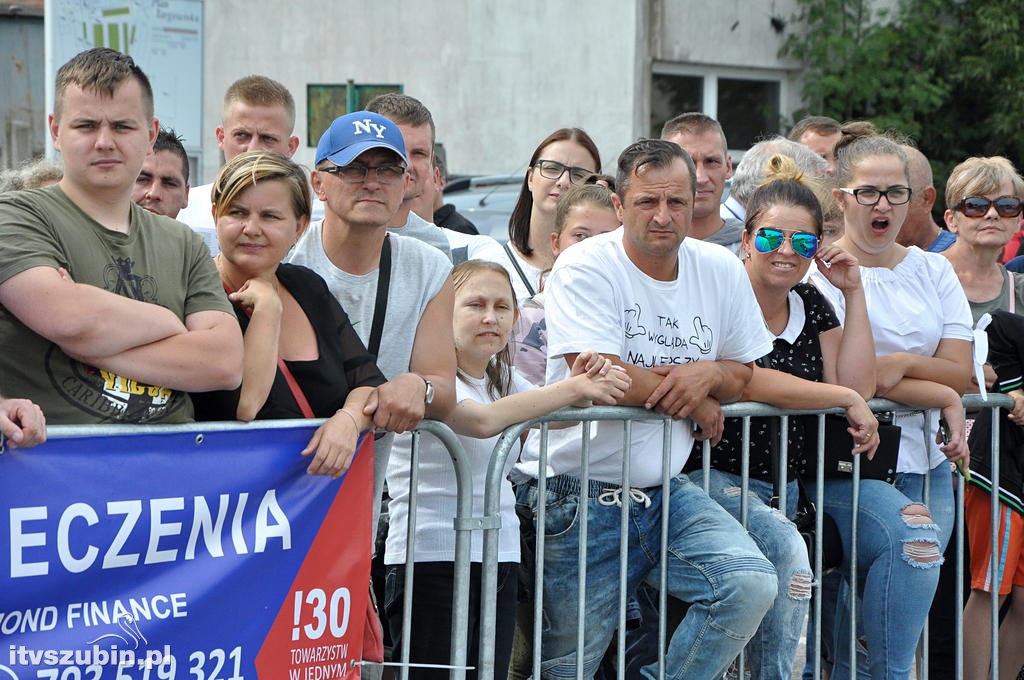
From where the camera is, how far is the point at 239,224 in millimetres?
3809

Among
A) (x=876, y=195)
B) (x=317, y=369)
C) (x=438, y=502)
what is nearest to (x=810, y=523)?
(x=876, y=195)

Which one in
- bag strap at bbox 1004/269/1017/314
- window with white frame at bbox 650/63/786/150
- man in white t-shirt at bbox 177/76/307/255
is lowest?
bag strap at bbox 1004/269/1017/314

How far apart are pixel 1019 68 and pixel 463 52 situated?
280 inches

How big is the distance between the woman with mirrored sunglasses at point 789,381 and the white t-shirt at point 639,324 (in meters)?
0.22

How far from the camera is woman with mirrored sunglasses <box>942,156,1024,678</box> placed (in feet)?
17.7

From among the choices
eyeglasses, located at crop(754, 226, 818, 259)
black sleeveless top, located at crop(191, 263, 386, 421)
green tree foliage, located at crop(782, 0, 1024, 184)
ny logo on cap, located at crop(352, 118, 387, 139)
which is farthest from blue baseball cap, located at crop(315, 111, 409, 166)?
green tree foliage, located at crop(782, 0, 1024, 184)

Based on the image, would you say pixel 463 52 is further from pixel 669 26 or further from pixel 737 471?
pixel 737 471

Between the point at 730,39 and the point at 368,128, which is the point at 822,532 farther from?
the point at 730,39

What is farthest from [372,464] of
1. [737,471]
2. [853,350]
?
[853,350]

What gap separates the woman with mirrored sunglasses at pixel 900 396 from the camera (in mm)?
4844

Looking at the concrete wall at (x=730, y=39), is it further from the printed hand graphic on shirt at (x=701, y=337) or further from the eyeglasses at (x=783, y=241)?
the printed hand graphic on shirt at (x=701, y=337)

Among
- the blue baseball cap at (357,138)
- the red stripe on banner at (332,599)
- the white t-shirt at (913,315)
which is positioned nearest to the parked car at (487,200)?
the white t-shirt at (913,315)

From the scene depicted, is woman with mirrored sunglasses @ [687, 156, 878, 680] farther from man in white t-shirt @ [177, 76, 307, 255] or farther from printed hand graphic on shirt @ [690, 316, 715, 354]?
man in white t-shirt @ [177, 76, 307, 255]

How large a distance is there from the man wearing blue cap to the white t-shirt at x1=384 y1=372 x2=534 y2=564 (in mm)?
166
